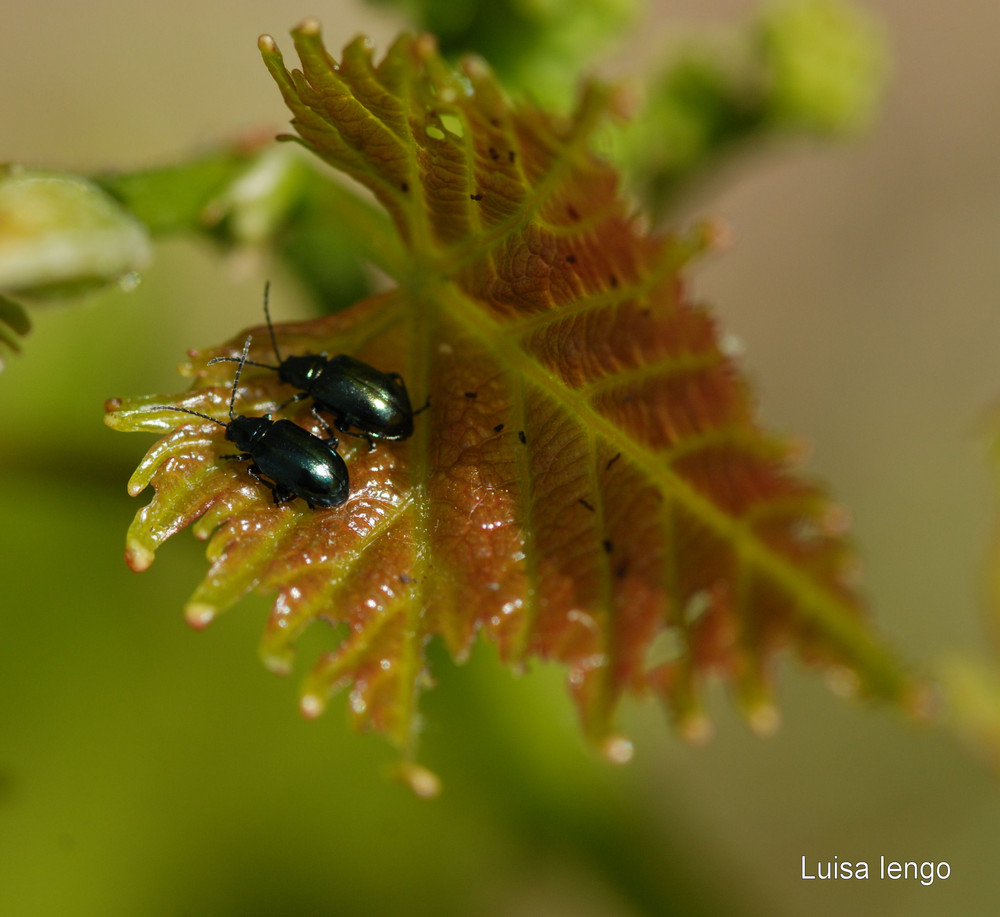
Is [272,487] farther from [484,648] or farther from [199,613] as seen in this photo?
[484,648]

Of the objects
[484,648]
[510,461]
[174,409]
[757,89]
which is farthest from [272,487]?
[757,89]

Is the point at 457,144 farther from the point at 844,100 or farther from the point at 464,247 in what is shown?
the point at 844,100

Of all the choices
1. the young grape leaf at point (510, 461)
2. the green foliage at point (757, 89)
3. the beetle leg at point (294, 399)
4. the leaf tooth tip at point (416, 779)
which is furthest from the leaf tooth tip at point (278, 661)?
the green foliage at point (757, 89)

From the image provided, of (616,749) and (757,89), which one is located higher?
(757,89)

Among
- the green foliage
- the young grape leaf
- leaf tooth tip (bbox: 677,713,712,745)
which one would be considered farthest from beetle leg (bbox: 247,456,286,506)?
the green foliage

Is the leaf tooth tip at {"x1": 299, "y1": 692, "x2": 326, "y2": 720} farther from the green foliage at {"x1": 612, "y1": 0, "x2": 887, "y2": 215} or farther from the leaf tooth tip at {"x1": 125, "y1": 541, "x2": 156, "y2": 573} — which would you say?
the green foliage at {"x1": 612, "y1": 0, "x2": 887, "y2": 215}

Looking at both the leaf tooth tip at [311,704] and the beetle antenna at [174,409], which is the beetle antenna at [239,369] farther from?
the leaf tooth tip at [311,704]

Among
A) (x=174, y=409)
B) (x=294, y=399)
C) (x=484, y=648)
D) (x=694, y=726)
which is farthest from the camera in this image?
(x=484, y=648)
